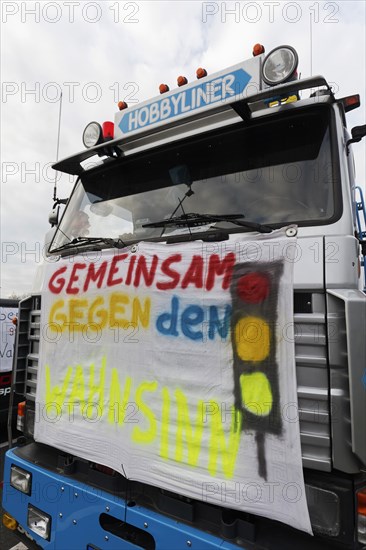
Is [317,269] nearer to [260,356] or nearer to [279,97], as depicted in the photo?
[260,356]

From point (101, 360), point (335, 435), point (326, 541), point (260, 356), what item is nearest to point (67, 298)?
point (101, 360)

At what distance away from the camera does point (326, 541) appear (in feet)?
4.97

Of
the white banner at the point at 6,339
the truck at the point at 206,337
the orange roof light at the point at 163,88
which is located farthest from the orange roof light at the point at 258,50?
the white banner at the point at 6,339

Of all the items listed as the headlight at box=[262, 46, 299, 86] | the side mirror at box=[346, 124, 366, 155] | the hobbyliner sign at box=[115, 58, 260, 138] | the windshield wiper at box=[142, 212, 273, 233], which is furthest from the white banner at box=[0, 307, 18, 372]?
the side mirror at box=[346, 124, 366, 155]

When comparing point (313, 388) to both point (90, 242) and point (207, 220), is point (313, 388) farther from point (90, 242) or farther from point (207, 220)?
point (90, 242)

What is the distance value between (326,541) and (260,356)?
813mm

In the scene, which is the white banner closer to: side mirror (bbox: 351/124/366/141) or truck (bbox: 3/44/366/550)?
truck (bbox: 3/44/366/550)

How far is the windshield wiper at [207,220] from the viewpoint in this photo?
183 centimetres

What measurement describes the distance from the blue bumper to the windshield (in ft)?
4.93

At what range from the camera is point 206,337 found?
1.80m

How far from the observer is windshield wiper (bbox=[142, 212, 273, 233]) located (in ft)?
5.99

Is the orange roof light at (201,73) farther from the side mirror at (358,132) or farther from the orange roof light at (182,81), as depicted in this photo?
the side mirror at (358,132)

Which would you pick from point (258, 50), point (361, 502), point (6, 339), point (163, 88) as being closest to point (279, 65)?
point (258, 50)

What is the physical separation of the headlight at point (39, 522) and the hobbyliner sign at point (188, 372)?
0.39 meters
